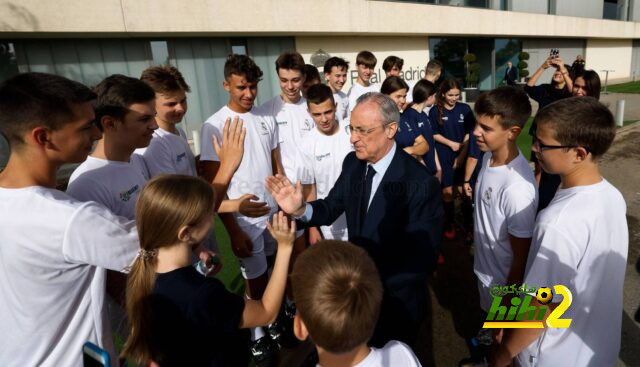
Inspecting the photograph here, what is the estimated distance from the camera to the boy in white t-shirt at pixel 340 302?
1333mm

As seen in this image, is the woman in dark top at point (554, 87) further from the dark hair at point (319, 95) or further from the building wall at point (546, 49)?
the building wall at point (546, 49)

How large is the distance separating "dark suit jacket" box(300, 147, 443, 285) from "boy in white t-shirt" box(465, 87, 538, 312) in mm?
557

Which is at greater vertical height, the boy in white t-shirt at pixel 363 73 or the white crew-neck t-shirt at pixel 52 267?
the boy in white t-shirt at pixel 363 73

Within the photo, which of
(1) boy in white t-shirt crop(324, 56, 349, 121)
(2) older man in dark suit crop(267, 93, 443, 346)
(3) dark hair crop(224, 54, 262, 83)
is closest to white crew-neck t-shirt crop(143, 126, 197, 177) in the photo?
(3) dark hair crop(224, 54, 262, 83)

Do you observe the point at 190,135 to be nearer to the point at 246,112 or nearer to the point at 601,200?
Answer: the point at 246,112

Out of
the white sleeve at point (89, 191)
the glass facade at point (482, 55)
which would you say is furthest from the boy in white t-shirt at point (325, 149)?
the glass facade at point (482, 55)

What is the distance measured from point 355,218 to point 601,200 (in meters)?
1.37

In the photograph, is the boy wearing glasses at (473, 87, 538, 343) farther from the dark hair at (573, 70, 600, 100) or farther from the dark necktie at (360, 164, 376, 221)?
the dark hair at (573, 70, 600, 100)

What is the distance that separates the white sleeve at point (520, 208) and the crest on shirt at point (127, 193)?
8.11 ft

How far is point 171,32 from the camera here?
11.1 metres

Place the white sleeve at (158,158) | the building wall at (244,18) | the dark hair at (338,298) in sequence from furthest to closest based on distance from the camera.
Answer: the building wall at (244,18) → the white sleeve at (158,158) → the dark hair at (338,298)

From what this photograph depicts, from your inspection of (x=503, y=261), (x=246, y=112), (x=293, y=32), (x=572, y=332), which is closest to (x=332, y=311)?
(x=572, y=332)

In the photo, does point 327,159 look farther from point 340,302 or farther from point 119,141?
point 340,302

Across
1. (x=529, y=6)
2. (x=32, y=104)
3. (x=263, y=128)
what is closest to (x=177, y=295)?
(x=32, y=104)
